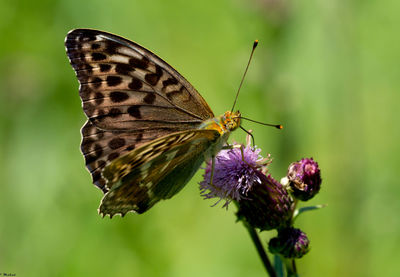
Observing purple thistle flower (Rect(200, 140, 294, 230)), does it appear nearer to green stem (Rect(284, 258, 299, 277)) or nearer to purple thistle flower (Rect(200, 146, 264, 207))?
purple thistle flower (Rect(200, 146, 264, 207))

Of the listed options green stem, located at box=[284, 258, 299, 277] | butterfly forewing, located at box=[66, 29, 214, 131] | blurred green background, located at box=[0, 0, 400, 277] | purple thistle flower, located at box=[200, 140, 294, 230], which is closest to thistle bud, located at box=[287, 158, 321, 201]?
purple thistle flower, located at box=[200, 140, 294, 230]

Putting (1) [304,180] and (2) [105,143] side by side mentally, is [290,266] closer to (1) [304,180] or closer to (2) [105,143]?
(1) [304,180]

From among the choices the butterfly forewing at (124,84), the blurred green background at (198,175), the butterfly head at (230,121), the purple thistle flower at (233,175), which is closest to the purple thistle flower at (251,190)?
the purple thistle flower at (233,175)

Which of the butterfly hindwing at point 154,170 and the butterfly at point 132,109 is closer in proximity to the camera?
the butterfly hindwing at point 154,170

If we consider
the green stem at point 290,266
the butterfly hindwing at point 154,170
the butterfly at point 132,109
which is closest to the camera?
the butterfly hindwing at point 154,170

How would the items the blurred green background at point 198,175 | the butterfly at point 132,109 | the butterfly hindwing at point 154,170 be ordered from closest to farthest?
the butterfly hindwing at point 154,170 → the butterfly at point 132,109 → the blurred green background at point 198,175

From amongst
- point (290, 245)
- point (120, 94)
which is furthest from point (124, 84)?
point (290, 245)

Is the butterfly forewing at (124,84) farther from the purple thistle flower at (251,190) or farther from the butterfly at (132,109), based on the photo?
the purple thistle flower at (251,190)
